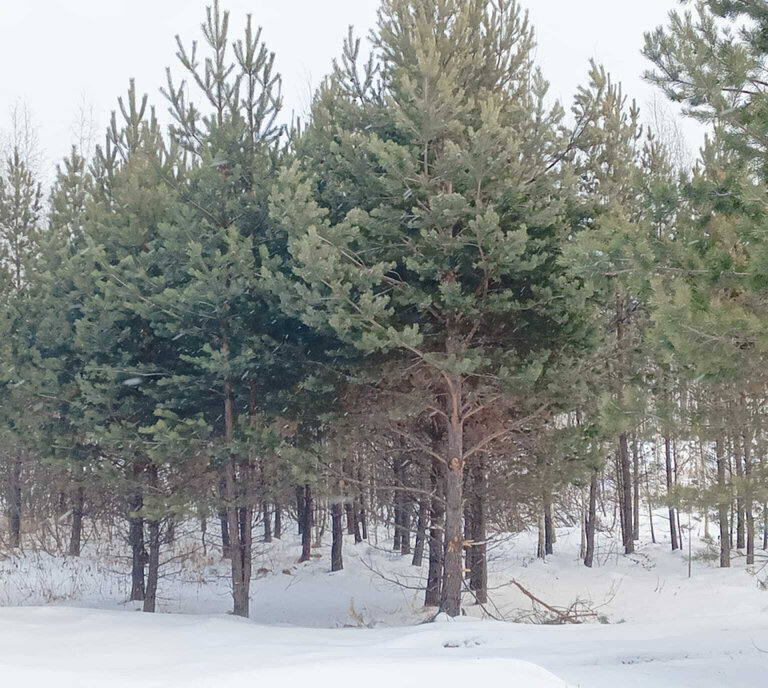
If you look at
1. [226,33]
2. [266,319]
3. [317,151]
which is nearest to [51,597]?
[266,319]

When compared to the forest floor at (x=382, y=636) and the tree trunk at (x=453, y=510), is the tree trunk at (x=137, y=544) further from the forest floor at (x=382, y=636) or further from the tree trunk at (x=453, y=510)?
the tree trunk at (x=453, y=510)

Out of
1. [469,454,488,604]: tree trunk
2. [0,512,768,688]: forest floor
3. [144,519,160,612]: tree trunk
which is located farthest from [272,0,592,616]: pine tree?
[144,519,160,612]: tree trunk

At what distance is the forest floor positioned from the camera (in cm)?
598

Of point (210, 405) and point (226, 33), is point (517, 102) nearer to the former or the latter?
point (226, 33)

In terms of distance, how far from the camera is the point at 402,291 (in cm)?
1031

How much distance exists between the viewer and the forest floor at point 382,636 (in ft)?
19.6

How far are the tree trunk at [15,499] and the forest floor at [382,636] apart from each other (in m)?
2.36

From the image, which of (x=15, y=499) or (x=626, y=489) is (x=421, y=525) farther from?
(x=15, y=499)

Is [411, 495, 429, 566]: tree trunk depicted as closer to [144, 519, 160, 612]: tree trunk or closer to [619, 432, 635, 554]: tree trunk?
[144, 519, 160, 612]: tree trunk

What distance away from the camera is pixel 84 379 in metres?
12.9

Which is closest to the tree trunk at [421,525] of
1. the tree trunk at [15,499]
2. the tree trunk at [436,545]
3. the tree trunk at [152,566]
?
the tree trunk at [436,545]

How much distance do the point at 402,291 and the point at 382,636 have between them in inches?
179

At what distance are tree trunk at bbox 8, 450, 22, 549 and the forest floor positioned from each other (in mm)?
2358

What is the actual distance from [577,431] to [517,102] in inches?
212
